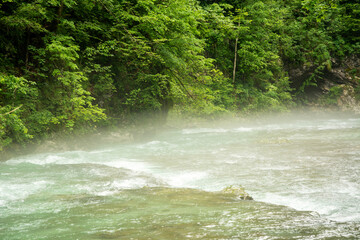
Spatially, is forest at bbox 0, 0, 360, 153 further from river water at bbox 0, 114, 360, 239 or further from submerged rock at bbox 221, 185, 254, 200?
submerged rock at bbox 221, 185, 254, 200

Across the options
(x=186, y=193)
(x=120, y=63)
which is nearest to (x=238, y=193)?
(x=186, y=193)

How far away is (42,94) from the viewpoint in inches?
448

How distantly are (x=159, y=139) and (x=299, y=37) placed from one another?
56.0ft

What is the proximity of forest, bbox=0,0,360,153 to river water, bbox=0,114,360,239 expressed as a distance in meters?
1.60

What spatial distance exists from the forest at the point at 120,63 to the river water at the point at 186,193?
160cm

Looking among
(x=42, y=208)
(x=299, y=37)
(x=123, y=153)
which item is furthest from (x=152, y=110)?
(x=299, y=37)

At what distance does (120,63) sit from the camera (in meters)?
14.5

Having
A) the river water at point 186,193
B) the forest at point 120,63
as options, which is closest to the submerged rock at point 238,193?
the river water at point 186,193

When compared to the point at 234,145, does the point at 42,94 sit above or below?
above

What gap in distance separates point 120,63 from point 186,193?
9.75 metres

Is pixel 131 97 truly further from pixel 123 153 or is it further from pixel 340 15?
pixel 340 15

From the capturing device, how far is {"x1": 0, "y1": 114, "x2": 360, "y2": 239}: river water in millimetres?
4203

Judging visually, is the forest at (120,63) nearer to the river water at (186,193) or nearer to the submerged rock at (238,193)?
the river water at (186,193)

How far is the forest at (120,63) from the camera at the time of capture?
10.5 meters
